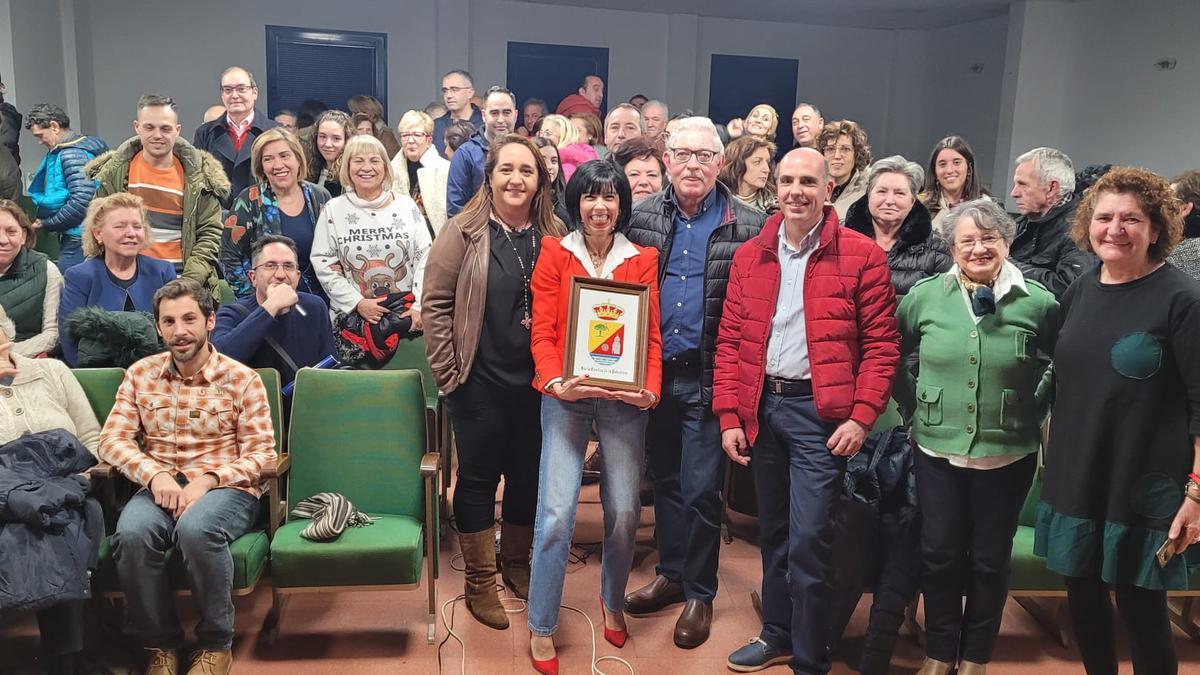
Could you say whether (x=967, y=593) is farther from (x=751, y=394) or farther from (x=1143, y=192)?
(x=1143, y=192)

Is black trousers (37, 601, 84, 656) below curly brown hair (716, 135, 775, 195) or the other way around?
below

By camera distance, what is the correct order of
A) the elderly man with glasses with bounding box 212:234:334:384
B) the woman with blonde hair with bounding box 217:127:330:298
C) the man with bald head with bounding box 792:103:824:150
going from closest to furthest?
the elderly man with glasses with bounding box 212:234:334:384 < the woman with blonde hair with bounding box 217:127:330:298 < the man with bald head with bounding box 792:103:824:150

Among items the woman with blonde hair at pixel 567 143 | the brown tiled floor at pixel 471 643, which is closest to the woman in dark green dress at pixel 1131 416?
the brown tiled floor at pixel 471 643

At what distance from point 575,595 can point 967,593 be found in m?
1.44

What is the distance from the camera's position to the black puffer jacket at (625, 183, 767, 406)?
297 cm

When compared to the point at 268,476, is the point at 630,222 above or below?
above

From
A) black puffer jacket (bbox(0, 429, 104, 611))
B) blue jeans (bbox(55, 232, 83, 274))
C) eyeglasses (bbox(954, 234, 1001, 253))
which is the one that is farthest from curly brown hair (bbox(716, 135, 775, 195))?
blue jeans (bbox(55, 232, 83, 274))

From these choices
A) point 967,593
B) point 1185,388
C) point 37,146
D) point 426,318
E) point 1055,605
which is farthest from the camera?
point 37,146

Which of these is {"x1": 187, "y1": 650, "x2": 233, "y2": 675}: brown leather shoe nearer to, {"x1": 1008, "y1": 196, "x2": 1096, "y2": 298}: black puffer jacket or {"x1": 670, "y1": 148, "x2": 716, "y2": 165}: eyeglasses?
{"x1": 670, "y1": 148, "x2": 716, "y2": 165}: eyeglasses

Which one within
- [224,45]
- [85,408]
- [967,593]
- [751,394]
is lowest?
[967,593]

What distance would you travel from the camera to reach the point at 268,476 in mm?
3023

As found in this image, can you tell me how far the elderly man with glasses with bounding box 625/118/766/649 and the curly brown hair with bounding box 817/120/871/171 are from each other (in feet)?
5.52

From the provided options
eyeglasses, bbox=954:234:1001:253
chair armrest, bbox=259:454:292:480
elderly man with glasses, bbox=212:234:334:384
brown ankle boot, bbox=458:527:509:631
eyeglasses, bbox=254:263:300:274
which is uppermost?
eyeglasses, bbox=954:234:1001:253

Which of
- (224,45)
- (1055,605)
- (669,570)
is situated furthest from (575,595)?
(224,45)
